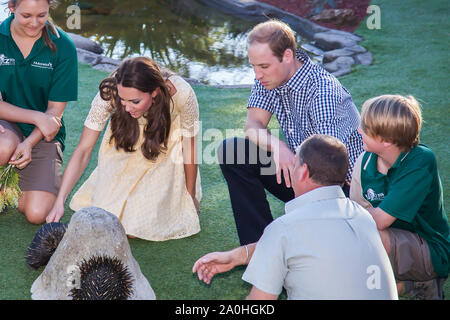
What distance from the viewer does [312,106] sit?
12.0 feet

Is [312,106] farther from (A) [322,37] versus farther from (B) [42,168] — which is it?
(A) [322,37]

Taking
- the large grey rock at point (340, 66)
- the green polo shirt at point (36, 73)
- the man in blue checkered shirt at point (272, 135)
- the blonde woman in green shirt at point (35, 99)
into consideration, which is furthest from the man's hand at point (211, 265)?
the large grey rock at point (340, 66)

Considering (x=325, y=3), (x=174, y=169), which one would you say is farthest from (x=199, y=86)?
(x=325, y=3)

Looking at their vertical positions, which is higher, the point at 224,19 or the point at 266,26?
the point at 266,26

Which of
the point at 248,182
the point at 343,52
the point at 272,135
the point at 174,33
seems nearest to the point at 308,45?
the point at 343,52

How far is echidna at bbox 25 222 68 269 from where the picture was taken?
11.9 ft

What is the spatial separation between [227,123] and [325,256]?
4.17m

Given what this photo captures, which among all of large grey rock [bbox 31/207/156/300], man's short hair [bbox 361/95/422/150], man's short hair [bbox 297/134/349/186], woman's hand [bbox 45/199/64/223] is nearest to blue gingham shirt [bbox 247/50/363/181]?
man's short hair [bbox 361/95/422/150]

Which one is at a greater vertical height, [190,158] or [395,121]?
[395,121]

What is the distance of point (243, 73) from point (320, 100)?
5394 millimetres

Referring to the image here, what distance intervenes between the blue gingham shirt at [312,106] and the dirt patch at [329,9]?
703 cm

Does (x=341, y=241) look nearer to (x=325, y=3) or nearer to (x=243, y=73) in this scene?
(x=243, y=73)

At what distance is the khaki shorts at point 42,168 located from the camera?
14.7ft
